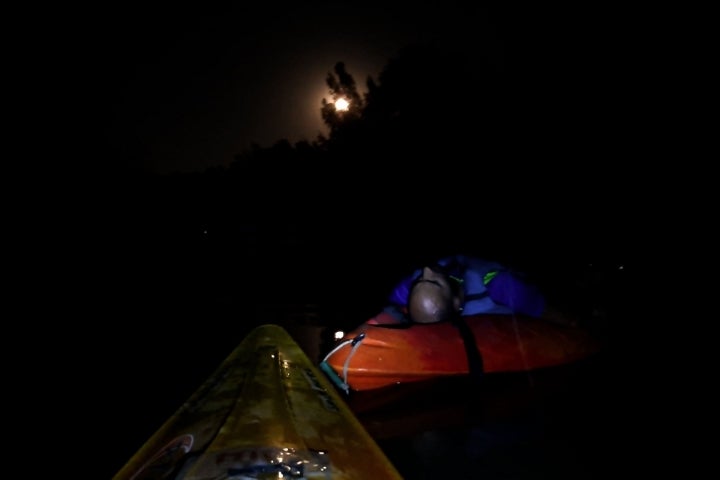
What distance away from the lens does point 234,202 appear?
34812 millimetres

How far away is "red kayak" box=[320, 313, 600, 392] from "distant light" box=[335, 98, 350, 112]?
2256 centimetres

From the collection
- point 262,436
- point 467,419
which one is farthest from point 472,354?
point 262,436

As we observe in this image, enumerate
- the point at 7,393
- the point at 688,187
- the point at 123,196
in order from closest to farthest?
1. the point at 7,393
2. the point at 688,187
3. the point at 123,196

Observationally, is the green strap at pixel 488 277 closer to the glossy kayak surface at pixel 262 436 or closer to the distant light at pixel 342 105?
the glossy kayak surface at pixel 262 436

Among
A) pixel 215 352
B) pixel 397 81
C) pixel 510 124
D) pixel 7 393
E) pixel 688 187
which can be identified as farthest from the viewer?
pixel 397 81

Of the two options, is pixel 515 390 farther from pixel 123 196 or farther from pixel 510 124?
pixel 123 196

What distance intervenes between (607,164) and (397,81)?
1095 cm

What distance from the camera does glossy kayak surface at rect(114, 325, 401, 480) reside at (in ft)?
5.46

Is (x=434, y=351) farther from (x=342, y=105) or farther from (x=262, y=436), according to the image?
(x=342, y=105)

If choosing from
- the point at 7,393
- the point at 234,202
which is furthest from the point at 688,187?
the point at 234,202

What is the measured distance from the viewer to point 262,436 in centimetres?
192

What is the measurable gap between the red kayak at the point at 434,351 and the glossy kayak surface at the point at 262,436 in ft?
2.71

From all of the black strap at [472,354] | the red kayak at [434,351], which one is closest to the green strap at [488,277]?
the red kayak at [434,351]

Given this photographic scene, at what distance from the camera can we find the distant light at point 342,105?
83.4 ft
